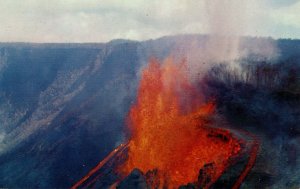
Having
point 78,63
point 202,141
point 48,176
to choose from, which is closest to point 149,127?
point 202,141

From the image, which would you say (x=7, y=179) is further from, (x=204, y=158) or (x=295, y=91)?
(x=295, y=91)

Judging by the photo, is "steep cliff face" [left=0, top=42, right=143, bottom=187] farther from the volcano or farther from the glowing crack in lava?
the glowing crack in lava

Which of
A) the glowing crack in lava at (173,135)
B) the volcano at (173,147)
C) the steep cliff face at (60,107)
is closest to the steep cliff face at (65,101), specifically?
the steep cliff face at (60,107)

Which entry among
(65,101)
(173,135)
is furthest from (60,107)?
(173,135)

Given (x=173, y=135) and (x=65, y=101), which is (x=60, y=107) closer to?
(x=65, y=101)

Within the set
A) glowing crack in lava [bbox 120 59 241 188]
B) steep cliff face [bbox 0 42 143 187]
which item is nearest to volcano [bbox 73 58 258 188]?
glowing crack in lava [bbox 120 59 241 188]

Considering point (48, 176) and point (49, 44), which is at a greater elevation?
point (49, 44)

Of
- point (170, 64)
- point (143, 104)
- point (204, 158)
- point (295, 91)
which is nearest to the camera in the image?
point (204, 158)

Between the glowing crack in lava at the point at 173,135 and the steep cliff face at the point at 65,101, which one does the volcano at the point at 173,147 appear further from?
the steep cliff face at the point at 65,101
